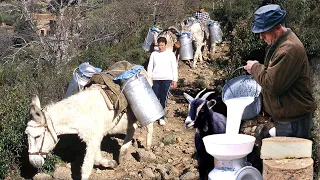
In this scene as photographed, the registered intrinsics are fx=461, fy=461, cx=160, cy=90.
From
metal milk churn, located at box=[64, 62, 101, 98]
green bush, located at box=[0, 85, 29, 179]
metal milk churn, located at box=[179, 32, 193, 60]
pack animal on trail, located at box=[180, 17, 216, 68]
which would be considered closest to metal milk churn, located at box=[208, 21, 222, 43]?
pack animal on trail, located at box=[180, 17, 216, 68]

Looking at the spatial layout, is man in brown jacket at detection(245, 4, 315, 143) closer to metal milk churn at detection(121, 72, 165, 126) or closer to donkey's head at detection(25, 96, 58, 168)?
metal milk churn at detection(121, 72, 165, 126)

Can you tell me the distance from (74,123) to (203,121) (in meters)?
1.55

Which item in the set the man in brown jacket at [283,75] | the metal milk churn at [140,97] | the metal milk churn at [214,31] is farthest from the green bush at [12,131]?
the metal milk churn at [214,31]

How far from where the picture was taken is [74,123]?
5.40m

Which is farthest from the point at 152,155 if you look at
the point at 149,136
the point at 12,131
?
the point at 12,131

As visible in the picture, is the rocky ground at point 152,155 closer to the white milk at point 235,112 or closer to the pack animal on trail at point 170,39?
the pack animal on trail at point 170,39

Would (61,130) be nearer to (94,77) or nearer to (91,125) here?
(91,125)

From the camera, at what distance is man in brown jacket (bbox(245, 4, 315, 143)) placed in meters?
3.35

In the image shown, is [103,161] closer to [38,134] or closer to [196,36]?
[38,134]

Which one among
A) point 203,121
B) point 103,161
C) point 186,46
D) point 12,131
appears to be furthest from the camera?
point 186,46

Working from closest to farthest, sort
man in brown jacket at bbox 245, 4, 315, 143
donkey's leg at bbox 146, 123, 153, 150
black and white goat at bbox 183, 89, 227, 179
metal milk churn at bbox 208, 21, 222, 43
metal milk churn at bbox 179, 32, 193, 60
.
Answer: man in brown jacket at bbox 245, 4, 315, 143
black and white goat at bbox 183, 89, 227, 179
donkey's leg at bbox 146, 123, 153, 150
metal milk churn at bbox 179, 32, 193, 60
metal milk churn at bbox 208, 21, 222, 43

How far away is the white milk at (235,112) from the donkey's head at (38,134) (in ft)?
6.95

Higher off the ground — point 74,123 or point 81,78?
point 81,78

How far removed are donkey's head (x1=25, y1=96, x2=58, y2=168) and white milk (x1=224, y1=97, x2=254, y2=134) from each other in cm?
212
